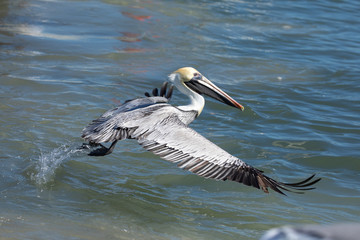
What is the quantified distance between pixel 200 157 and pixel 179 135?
1.14ft

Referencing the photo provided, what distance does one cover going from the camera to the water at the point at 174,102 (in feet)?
16.1

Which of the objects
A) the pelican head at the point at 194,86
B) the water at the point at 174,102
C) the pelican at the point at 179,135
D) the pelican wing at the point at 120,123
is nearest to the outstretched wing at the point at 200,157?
the pelican at the point at 179,135

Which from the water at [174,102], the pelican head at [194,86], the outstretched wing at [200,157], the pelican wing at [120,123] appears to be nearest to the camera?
the outstretched wing at [200,157]

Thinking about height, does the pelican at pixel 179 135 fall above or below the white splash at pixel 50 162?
above

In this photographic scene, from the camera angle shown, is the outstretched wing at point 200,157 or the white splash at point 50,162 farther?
the white splash at point 50,162

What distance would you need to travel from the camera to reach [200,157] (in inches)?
190

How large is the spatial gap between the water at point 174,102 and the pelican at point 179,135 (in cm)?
44

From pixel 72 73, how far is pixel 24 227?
14.5 feet

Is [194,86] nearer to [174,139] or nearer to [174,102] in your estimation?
[174,139]

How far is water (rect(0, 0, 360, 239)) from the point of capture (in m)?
4.91

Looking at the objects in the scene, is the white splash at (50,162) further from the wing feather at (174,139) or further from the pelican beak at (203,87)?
the pelican beak at (203,87)

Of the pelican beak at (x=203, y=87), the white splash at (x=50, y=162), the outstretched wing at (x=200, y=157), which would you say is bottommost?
the white splash at (x=50, y=162)

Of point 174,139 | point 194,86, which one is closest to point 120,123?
point 174,139

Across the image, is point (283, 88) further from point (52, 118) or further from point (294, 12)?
point (294, 12)
